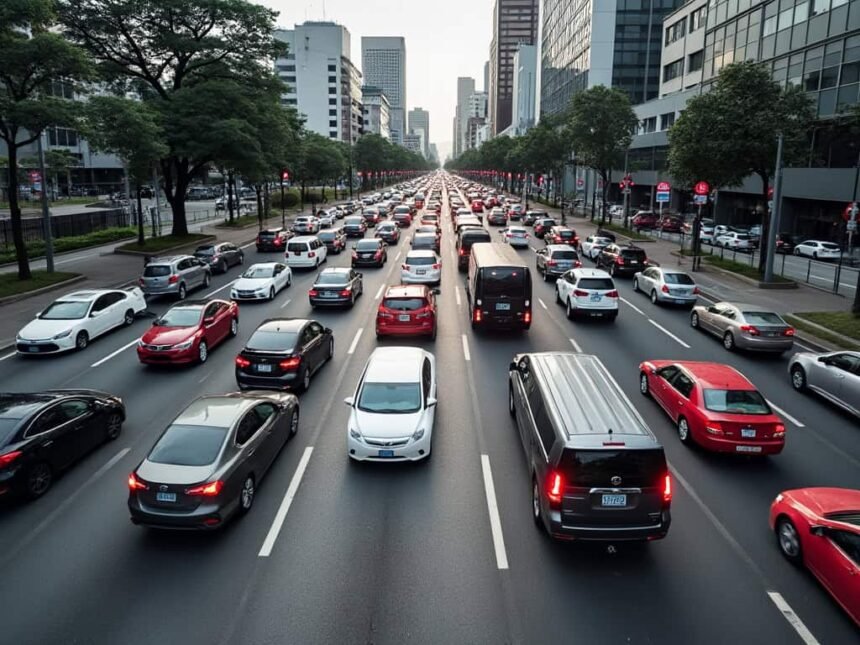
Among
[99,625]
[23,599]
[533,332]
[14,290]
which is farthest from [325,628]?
[14,290]

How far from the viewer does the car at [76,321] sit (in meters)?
18.8

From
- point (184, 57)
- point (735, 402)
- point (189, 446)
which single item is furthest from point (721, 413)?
point (184, 57)

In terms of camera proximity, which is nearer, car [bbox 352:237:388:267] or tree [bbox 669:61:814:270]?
tree [bbox 669:61:814:270]

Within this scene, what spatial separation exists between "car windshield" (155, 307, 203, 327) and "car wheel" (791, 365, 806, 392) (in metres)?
16.5

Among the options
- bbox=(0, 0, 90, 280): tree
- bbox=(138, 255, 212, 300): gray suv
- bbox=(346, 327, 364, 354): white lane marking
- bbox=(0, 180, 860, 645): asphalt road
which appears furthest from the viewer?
bbox=(138, 255, 212, 300): gray suv

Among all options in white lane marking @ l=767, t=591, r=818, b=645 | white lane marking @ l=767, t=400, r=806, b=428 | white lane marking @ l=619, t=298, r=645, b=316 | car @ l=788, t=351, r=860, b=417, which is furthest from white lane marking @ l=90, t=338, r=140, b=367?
car @ l=788, t=351, r=860, b=417

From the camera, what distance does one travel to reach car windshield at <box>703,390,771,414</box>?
12234 mm

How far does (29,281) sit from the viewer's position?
28.6 metres

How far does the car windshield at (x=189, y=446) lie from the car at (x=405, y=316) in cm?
1025

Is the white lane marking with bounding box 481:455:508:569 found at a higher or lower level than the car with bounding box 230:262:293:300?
lower

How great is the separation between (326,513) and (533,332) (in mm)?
12914

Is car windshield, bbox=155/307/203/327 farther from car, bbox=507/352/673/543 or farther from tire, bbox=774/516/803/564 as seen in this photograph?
tire, bbox=774/516/803/564

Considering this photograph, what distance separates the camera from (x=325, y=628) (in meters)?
7.42

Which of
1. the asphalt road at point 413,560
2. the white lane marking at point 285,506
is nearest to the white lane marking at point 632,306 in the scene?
the asphalt road at point 413,560
